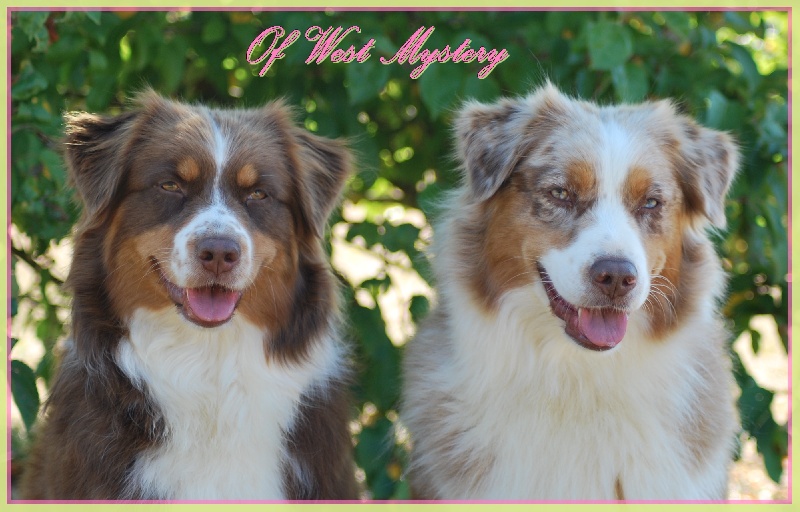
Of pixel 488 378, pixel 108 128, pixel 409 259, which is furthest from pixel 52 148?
pixel 488 378

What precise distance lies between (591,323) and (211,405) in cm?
155

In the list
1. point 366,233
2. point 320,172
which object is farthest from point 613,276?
point 366,233

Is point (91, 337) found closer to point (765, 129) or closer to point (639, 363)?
point (639, 363)

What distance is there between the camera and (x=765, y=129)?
4754mm

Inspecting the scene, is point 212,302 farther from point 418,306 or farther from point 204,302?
point 418,306

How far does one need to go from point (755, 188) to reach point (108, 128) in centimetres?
316

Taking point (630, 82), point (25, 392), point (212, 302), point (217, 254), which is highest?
point (630, 82)

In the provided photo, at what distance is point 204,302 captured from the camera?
12.5 ft

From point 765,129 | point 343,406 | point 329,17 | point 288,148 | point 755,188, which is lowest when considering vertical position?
point 343,406

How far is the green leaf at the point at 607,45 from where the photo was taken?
446 centimetres

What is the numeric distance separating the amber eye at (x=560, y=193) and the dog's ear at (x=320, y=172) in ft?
3.31

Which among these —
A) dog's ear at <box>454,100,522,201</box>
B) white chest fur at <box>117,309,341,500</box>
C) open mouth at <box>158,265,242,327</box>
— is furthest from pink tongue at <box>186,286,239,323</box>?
dog's ear at <box>454,100,522,201</box>

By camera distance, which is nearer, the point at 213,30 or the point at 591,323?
the point at 591,323

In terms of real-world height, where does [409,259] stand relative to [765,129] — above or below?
below
